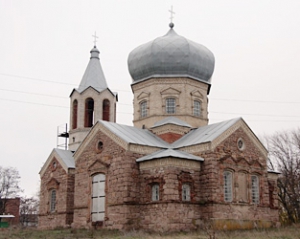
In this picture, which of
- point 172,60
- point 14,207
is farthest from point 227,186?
point 14,207

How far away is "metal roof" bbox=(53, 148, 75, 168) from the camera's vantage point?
88.2 ft

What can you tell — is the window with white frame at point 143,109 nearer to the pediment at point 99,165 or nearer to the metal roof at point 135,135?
the metal roof at point 135,135

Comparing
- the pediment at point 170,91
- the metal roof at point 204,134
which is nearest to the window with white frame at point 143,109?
the pediment at point 170,91

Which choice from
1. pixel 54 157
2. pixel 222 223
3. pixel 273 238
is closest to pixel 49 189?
pixel 54 157

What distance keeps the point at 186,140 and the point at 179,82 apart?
367 cm

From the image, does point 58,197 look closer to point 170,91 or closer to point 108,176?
point 108,176

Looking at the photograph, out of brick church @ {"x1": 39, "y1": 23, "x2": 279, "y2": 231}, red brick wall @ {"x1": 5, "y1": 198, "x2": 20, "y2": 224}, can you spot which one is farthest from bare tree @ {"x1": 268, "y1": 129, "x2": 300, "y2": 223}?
red brick wall @ {"x1": 5, "y1": 198, "x2": 20, "y2": 224}

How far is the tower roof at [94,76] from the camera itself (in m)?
29.7

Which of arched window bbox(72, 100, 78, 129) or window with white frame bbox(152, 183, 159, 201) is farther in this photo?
arched window bbox(72, 100, 78, 129)

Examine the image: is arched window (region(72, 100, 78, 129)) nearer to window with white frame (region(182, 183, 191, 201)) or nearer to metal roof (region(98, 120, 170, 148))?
metal roof (region(98, 120, 170, 148))

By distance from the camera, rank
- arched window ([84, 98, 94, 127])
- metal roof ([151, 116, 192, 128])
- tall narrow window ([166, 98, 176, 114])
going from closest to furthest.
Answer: metal roof ([151, 116, 192, 128]) → tall narrow window ([166, 98, 176, 114]) → arched window ([84, 98, 94, 127])

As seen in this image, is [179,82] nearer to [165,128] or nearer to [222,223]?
[165,128]

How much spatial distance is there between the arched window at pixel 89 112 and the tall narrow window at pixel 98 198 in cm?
671

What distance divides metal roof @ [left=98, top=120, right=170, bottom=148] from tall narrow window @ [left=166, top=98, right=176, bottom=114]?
5.58 feet
